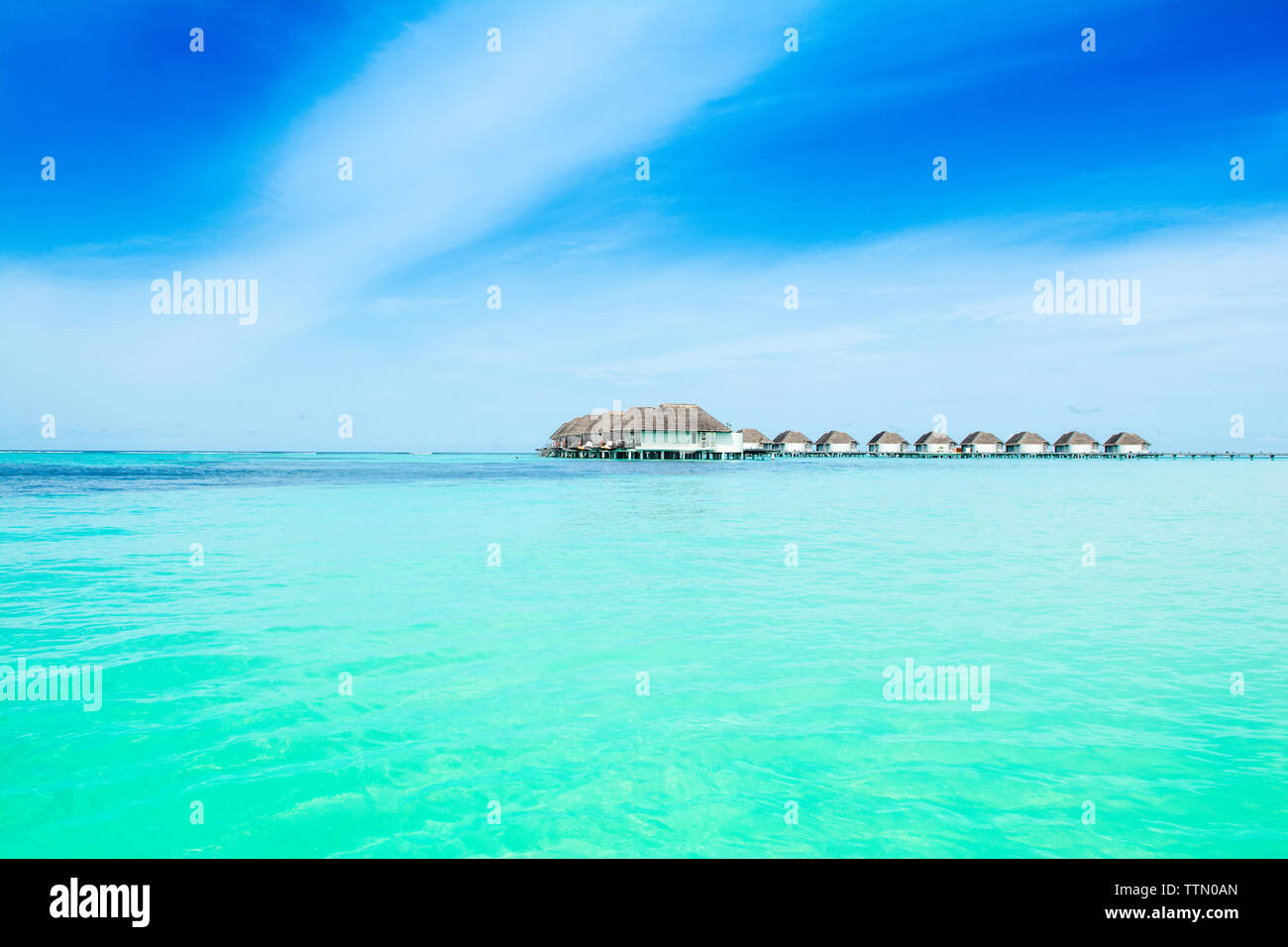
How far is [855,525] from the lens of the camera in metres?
22.1

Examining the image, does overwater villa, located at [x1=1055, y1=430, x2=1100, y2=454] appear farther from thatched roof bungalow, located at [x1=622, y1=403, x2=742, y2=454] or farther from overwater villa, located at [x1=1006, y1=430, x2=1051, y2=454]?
thatched roof bungalow, located at [x1=622, y1=403, x2=742, y2=454]

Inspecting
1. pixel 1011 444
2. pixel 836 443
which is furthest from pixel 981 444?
pixel 836 443

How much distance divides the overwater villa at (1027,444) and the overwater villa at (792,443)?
40.6m

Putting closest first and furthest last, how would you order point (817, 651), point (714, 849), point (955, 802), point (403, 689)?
point (714, 849), point (955, 802), point (403, 689), point (817, 651)

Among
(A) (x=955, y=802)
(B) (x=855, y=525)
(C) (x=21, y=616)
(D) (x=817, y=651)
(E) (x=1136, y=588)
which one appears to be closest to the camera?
(A) (x=955, y=802)

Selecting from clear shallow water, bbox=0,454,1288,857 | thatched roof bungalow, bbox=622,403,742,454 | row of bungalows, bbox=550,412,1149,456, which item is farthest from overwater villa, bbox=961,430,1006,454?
clear shallow water, bbox=0,454,1288,857

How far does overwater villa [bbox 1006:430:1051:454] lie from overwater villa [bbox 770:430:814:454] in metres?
40.6

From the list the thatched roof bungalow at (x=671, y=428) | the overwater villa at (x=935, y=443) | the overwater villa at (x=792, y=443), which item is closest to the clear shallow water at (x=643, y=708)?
the thatched roof bungalow at (x=671, y=428)

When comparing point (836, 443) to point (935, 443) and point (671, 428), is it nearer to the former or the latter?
point (935, 443)

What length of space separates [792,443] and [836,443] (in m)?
13.7

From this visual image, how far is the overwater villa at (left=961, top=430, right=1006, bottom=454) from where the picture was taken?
136 meters
